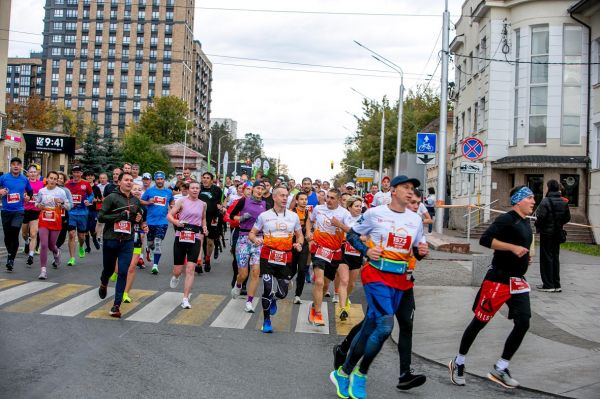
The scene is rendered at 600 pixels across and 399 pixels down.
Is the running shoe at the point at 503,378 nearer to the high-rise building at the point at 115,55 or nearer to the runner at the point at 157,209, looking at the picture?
the runner at the point at 157,209

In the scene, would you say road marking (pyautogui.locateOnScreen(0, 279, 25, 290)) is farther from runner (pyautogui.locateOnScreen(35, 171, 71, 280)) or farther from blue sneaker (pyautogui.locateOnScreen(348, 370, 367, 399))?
blue sneaker (pyautogui.locateOnScreen(348, 370, 367, 399))

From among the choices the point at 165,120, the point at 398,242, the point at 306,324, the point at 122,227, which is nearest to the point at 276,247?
the point at 306,324

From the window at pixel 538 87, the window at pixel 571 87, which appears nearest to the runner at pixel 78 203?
the window at pixel 538 87

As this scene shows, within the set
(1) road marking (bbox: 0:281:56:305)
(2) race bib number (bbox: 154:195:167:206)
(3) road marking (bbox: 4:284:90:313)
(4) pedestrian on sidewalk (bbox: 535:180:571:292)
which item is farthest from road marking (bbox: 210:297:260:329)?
(4) pedestrian on sidewalk (bbox: 535:180:571:292)

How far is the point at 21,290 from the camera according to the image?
37.1ft

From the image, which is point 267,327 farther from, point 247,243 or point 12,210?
point 12,210

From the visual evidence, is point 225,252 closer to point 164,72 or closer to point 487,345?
point 487,345

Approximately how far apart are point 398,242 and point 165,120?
119m

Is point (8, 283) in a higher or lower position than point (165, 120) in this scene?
lower

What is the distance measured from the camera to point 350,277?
1119 centimetres

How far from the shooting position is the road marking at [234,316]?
9.55 m

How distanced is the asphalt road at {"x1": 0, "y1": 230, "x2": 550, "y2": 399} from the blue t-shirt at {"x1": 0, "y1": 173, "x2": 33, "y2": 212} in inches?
145

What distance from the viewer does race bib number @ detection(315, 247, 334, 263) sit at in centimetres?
1032

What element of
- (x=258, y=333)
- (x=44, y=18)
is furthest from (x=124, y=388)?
(x=44, y=18)
